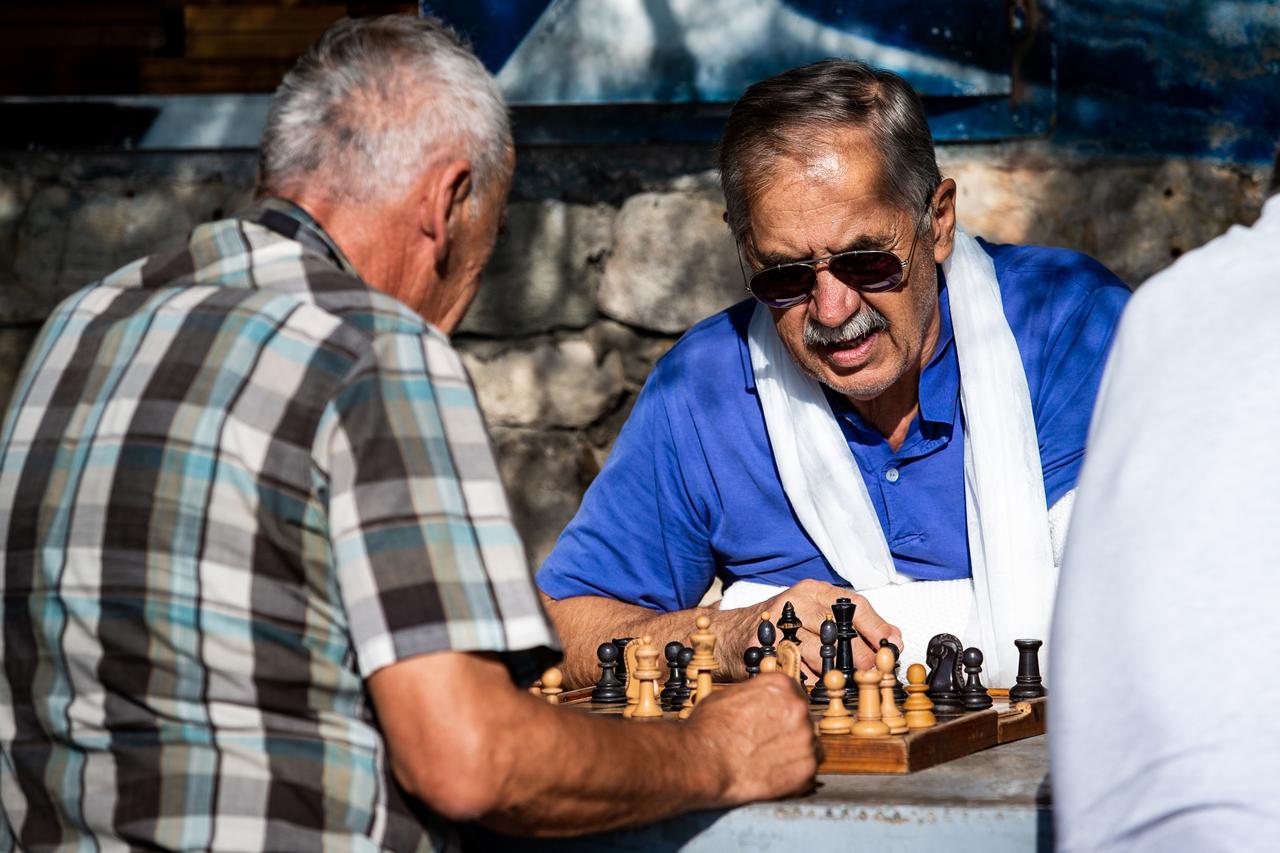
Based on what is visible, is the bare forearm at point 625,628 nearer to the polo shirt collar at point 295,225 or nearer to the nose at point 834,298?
the nose at point 834,298

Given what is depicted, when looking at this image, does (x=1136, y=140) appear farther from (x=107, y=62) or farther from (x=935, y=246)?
(x=107, y=62)

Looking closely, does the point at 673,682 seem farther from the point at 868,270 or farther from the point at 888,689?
the point at 868,270

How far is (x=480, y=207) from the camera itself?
2.12 metres

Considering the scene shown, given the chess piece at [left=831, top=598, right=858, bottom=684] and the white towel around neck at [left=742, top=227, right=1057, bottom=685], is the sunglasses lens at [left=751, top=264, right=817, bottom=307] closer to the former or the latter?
the white towel around neck at [left=742, top=227, right=1057, bottom=685]

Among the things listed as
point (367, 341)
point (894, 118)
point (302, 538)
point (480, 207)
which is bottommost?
point (302, 538)

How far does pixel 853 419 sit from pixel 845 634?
0.71 meters

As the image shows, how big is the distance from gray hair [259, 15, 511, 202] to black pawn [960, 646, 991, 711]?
1099 millimetres

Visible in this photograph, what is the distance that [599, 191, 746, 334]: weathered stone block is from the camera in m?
4.49

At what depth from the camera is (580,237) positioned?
15.1 feet

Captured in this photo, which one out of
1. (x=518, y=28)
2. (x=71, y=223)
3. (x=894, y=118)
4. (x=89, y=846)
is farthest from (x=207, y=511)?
(x=71, y=223)

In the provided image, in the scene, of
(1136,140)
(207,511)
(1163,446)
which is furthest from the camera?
(1136,140)

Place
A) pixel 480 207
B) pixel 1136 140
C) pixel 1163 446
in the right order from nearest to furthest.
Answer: pixel 1163 446 → pixel 480 207 → pixel 1136 140

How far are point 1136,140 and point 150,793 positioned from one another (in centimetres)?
351

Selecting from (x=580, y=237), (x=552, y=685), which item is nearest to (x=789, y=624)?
(x=552, y=685)
